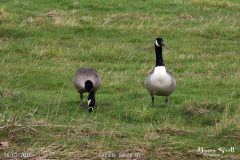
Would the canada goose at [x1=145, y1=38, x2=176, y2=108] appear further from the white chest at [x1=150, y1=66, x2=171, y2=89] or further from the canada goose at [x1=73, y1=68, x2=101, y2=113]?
the canada goose at [x1=73, y1=68, x2=101, y2=113]

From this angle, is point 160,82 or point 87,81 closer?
point 160,82

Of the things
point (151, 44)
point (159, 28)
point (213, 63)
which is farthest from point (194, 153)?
point (159, 28)

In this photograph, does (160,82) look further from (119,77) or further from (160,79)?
(119,77)

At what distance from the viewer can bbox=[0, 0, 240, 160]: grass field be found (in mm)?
6371

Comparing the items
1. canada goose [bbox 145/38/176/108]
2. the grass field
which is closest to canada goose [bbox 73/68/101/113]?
the grass field

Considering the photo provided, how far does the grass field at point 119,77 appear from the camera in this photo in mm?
6371

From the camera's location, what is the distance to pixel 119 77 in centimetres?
1141

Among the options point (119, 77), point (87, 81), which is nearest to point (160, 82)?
point (87, 81)

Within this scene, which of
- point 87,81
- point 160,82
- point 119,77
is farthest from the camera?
point 119,77

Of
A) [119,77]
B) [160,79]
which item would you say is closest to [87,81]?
[160,79]

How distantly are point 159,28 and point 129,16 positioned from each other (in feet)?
6.63

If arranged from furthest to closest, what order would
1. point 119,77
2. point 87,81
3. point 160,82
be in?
point 119,77 → point 87,81 → point 160,82

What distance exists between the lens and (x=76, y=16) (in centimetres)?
1812

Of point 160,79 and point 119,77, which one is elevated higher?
point 119,77
